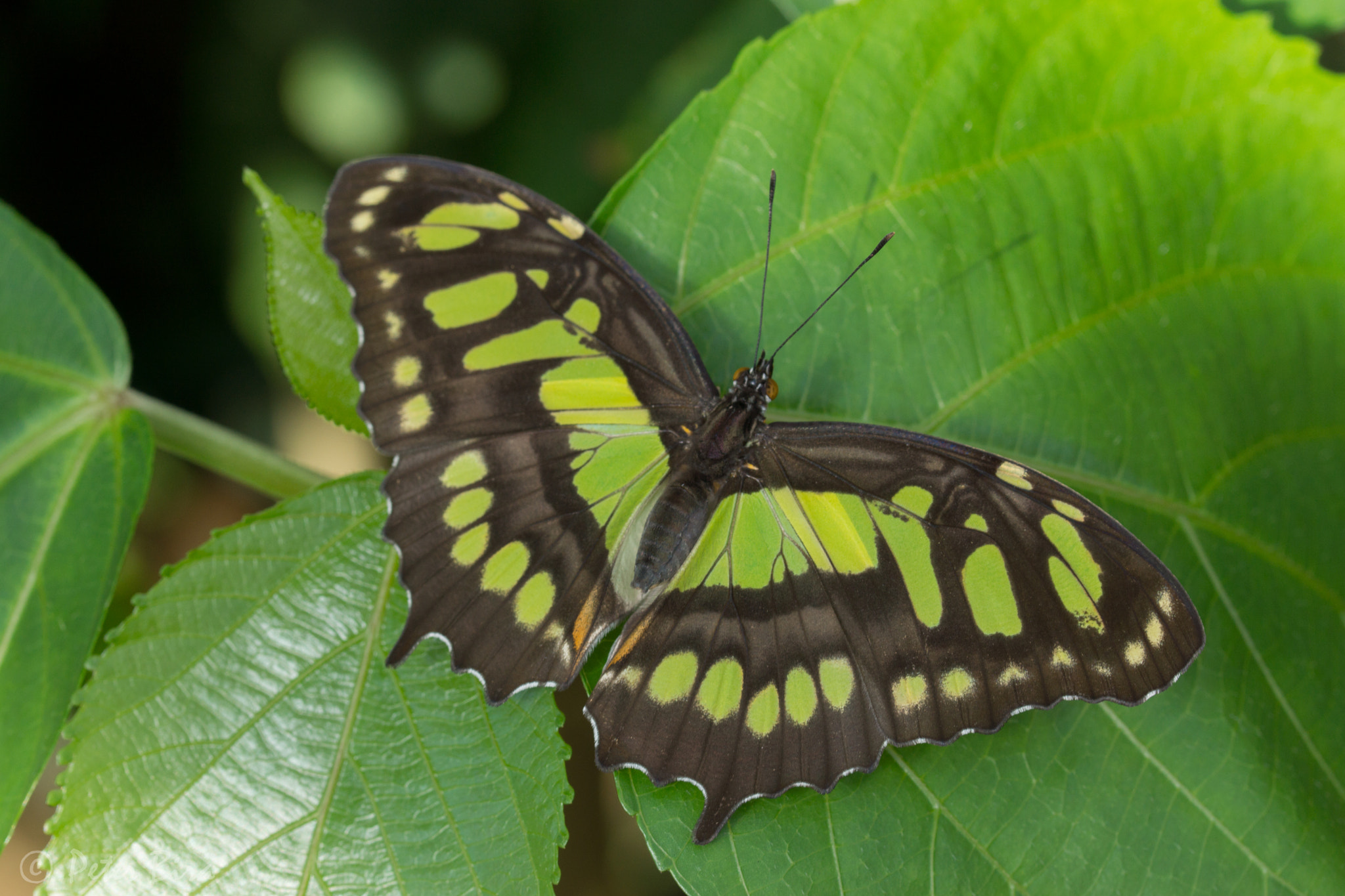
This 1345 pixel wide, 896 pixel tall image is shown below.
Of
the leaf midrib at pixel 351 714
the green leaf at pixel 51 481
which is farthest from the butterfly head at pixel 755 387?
the green leaf at pixel 51 481

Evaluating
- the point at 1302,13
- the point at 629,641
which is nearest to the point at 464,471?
the point at 629,641

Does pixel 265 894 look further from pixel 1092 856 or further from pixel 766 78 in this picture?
pixel 766 78

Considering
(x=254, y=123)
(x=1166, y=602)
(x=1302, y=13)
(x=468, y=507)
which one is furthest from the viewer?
(x=254, y=123)

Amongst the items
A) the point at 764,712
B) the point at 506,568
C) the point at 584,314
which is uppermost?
the point at 584,314

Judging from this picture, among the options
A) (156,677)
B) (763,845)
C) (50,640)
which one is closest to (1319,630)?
(763,845)

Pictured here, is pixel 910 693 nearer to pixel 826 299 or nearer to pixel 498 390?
pixel 826 299

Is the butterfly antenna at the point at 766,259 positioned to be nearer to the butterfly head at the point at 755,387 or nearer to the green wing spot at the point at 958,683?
the butterfly head at the point at 755,387
